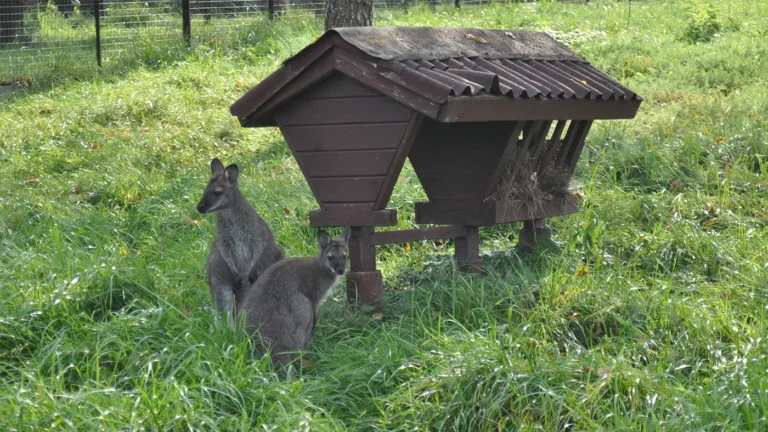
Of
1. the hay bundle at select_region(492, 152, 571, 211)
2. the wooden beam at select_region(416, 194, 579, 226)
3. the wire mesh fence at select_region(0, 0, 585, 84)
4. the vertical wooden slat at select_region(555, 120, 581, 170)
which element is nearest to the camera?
the wooden beam at select_region(416, 194, 579, 226)

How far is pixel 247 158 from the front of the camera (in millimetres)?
10602

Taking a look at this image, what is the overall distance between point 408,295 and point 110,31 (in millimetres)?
11090

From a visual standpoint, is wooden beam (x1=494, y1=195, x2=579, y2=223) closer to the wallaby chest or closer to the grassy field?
the grassy field

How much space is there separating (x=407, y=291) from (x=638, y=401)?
230 centimetres

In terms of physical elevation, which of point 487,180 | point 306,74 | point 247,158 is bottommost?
point 247,158

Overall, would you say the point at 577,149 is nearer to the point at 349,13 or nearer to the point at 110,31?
the point at 349,13

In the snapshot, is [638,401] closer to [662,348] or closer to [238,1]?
[662,348]

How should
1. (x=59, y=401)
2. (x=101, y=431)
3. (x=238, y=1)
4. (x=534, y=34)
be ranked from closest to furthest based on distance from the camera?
(x=101, y=431) → (x=59, y=401) → (x=534, y=34) → (x=238, y=1)

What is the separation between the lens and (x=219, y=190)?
667cm

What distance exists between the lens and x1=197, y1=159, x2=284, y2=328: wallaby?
6.55 meters

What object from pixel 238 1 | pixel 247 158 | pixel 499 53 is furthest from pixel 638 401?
pixel 238 1

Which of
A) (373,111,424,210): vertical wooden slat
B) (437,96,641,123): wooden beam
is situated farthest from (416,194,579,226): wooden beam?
(373,111,424,210): vertical wooden slat

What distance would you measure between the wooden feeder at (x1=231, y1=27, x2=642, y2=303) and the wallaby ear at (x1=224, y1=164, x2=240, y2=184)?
353mm

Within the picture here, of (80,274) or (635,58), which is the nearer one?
(80,274)
